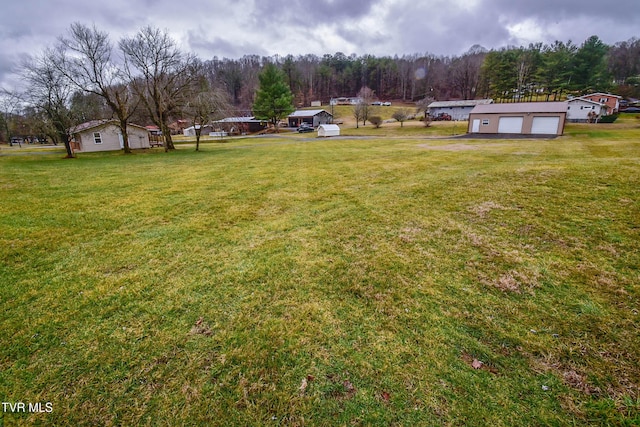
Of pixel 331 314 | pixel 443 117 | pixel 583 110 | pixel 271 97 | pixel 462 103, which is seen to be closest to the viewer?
pixel 331 314

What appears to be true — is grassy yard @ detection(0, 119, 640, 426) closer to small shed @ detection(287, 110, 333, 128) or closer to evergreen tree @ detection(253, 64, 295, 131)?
evergreen tree @ detection(253, 64, 295, 131)

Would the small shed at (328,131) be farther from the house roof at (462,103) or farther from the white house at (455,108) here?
the house roof at (462,103)

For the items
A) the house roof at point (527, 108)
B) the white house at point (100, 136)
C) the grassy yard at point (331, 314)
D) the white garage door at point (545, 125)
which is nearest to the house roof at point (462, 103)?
the house roof at point (527, 108)

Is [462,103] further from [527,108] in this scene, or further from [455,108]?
[527,108]

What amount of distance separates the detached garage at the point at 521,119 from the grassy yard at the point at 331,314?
2734 cm

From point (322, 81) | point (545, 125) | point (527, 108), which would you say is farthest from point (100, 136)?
point (322, 81)

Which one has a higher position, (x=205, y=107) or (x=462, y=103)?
(x=462, y=103)

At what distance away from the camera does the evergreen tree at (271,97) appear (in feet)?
169

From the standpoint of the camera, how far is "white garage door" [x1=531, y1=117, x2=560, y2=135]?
94.0 feet

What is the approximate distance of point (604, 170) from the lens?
8.91 meters

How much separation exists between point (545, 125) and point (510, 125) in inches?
115

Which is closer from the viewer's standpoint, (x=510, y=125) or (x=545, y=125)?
(x=545, y=125)

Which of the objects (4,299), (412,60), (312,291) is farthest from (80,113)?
(412,60)

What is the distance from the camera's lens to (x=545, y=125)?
29.1 m
